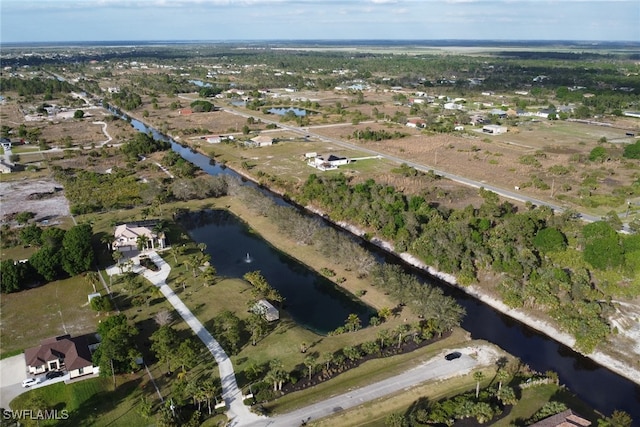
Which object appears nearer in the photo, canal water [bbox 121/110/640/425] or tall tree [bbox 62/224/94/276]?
canal water [bbox 121/110/640/425]

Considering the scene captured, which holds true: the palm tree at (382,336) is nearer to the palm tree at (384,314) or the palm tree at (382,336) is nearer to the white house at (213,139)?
the palm tree at (384,314)

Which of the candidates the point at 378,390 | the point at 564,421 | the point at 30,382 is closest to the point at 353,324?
the point at 378,390

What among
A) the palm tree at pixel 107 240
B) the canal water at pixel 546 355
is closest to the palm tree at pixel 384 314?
the canal water at pixel 546 355

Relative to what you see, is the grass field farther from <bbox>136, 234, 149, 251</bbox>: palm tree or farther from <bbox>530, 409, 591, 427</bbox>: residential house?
<bbox>530, 409, 591, 427</bbox>: residential house

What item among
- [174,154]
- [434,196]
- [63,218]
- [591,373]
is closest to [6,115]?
[174,154]

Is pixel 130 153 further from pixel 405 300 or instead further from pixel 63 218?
pixel 405 300

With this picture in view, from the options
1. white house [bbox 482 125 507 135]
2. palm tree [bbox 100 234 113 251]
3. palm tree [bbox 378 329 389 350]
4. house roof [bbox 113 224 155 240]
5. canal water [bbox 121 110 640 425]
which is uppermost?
white house [bbox 482 125 507 135]

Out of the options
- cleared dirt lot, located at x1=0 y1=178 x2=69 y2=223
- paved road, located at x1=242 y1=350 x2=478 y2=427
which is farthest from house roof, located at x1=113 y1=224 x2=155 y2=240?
paved road, located at x1=242 y1=350 x2=478 y2=427
